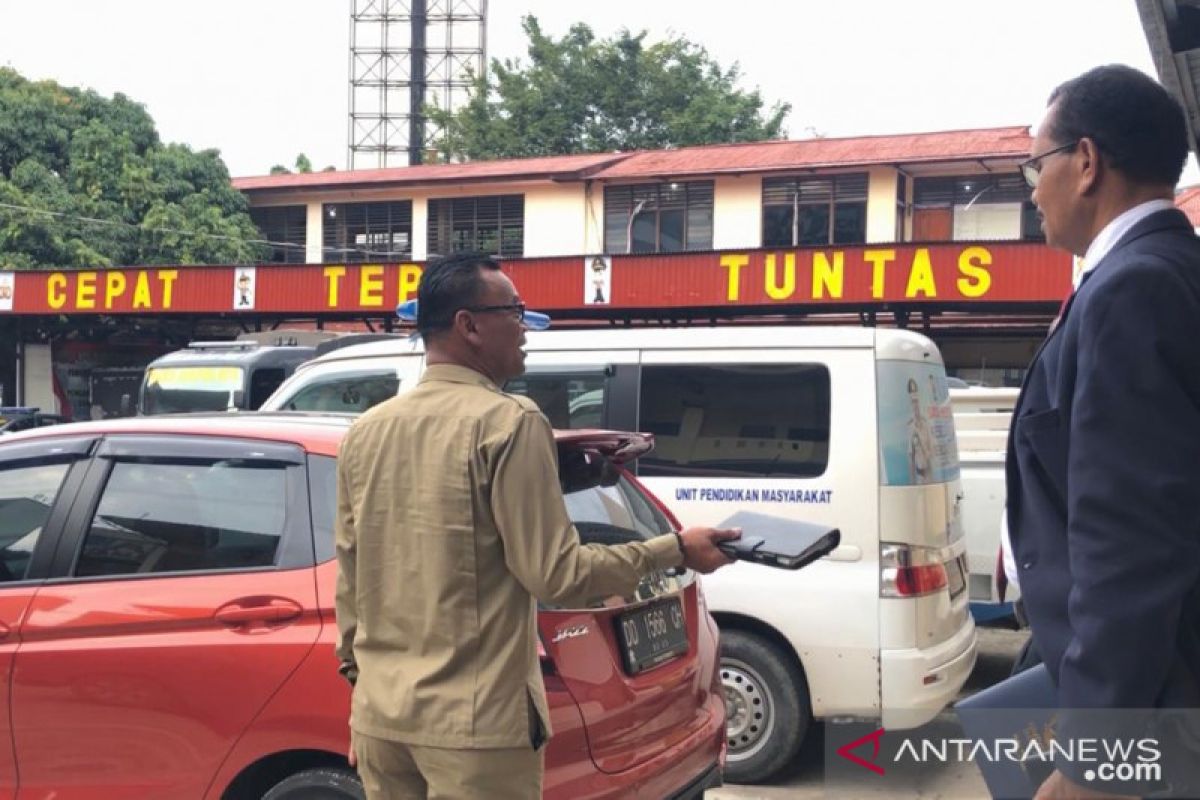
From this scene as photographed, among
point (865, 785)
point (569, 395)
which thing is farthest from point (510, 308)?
point (865, 785)

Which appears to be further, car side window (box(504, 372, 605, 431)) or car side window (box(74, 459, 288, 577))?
car side window (box(504, 372, 605, 431))

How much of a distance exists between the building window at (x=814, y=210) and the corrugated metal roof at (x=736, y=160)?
52 centimetres

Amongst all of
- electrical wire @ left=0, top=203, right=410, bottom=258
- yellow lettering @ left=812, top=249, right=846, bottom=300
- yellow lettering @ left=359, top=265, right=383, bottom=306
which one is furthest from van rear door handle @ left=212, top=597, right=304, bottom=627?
electrical wire @ left=0, top=203, right=410, bottom=258

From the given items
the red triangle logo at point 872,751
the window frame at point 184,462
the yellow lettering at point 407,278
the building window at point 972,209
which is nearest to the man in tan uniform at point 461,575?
the window frame at point 184,462

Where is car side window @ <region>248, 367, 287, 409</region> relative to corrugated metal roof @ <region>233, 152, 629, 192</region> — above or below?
below

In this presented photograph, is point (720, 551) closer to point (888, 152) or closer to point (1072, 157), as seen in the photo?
point (1072, 157)

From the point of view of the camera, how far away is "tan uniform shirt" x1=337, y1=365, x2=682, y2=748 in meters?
2.35

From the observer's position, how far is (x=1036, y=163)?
79.7 inches

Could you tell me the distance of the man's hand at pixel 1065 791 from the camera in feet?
5.53

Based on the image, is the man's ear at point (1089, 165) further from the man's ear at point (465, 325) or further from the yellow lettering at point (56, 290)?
the yellow lettering at point (56, 290)

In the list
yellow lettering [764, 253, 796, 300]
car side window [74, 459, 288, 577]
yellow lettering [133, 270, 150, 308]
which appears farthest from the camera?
yellow lettering [133, 270, 150, 308]

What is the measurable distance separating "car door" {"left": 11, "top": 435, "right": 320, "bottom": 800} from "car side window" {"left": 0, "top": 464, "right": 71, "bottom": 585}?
16 centimetres

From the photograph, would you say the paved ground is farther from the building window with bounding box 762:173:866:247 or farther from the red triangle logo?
the building window with bounding box 762:173:866:247

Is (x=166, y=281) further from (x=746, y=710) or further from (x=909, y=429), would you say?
(x=909, y=429)
